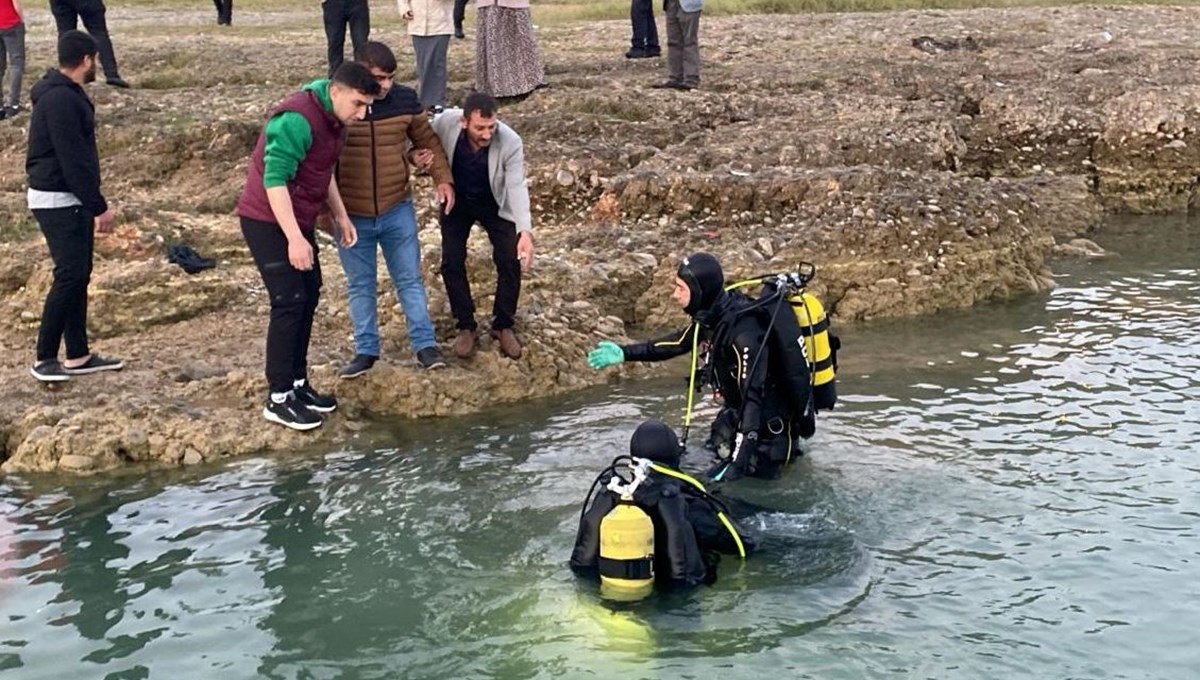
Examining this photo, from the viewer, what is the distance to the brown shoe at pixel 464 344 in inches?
359

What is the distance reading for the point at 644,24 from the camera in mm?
18141

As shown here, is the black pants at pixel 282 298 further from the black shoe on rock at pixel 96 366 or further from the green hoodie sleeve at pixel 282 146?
the black shoe on rock at pixel 96 366

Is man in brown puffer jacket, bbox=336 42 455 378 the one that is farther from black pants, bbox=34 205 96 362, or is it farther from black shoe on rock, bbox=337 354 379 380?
black pants, bbox=34 205 96 362

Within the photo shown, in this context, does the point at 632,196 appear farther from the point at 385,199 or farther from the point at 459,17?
the point at 459,17

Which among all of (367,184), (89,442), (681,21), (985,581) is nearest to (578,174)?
(681,21)

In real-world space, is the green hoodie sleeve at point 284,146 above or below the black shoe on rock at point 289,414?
above

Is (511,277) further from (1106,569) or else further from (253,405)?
(1106,569)

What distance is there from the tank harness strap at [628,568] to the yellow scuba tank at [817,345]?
6.50 ft

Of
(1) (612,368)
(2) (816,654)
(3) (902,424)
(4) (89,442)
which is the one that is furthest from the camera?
(1) (612,368)

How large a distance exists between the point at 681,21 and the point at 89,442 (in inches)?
371

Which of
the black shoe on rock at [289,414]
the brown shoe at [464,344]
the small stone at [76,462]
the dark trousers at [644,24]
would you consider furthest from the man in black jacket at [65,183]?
the dark trousers at [644,24]

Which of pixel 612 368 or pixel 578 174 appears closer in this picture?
pixel 612 368

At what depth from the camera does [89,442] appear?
25.8ft

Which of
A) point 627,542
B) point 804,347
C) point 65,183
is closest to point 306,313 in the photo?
point 65,183
